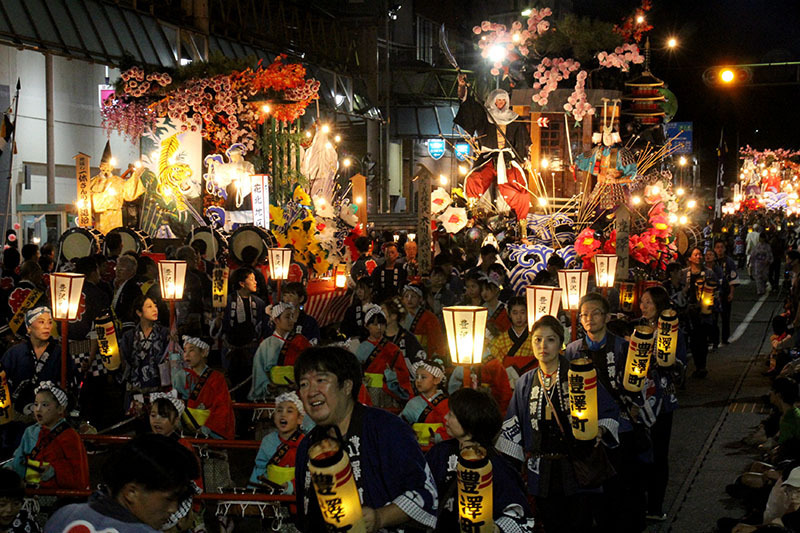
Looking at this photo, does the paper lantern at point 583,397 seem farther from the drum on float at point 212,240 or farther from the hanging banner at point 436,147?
the hanging banner at point 436,147

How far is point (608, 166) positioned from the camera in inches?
623

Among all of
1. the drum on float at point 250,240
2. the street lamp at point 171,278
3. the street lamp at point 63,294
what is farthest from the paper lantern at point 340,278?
the street lamp at point 63,294

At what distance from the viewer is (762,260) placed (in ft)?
80.7

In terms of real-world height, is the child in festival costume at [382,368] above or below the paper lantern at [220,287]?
below

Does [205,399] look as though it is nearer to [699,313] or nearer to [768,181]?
[699,313]

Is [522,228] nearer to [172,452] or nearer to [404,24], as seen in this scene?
[172,452]

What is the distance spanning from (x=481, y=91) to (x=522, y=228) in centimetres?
2371

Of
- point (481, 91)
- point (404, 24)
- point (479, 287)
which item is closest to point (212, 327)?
point (479, 287)

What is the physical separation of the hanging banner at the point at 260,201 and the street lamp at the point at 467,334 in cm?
1109

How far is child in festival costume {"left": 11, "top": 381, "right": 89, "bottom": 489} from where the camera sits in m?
5.71

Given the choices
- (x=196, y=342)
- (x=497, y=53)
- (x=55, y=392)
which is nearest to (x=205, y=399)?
(x=196, y=342)

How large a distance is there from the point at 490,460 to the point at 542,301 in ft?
13.5

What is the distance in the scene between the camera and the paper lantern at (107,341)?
28.7 feet

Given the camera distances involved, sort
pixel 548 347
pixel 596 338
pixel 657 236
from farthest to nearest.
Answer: pixel 657 236 < pixel 596 338 < pixel 548 347
